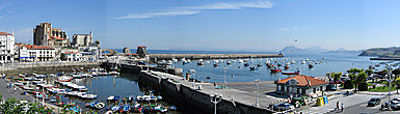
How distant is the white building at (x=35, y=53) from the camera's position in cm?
7912

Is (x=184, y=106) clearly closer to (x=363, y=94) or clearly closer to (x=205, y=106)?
(x=205, y=106)

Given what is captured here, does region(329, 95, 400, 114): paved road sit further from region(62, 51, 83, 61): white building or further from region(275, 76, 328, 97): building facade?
region(62, 51, 83, 61): white building

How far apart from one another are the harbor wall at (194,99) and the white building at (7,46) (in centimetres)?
5067

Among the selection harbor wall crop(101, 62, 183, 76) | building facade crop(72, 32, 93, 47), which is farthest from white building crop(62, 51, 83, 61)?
building facade crop(72, 32, 93, 47)

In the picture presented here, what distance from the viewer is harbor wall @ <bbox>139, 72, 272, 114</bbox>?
76.9ft

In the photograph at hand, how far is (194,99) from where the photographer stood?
1238 inches

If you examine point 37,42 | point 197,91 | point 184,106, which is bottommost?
point 184,106

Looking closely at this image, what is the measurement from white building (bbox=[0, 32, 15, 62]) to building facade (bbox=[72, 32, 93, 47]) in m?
55.9

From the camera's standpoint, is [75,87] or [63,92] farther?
[75,87]

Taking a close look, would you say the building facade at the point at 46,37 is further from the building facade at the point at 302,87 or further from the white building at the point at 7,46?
the building facade at the point at 302,87

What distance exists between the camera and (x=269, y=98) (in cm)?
2659

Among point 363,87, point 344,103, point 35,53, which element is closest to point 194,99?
point 344,103

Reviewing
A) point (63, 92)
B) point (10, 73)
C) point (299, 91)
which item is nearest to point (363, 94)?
point (299, 91)

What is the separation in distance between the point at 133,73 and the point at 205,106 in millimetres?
47519
